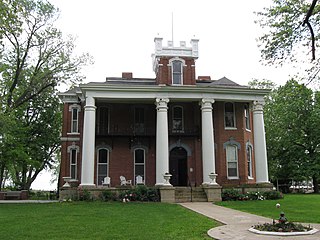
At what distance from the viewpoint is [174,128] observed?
90.4 feet

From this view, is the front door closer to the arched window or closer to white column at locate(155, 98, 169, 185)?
white column at locate(155, 98, 169, 185)

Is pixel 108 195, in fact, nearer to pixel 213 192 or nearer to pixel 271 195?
pixel 213 192

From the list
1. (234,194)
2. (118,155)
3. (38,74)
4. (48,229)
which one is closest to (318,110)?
(234,194)

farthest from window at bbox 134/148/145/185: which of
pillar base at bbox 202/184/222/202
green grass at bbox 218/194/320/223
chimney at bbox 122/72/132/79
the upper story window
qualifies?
green grass at bbox 218/194/320/223

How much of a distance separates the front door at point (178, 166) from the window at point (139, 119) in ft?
9.82

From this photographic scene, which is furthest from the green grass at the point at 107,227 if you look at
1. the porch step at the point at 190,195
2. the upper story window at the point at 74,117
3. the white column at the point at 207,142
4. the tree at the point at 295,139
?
the tree at the point at 295,139

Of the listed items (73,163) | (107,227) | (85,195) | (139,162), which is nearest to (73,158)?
(73,163)

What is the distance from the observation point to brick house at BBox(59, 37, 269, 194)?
81.4 feet

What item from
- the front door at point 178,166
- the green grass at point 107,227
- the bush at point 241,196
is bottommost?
the green grass at point 107,227

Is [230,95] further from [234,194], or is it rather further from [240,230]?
[240,230]

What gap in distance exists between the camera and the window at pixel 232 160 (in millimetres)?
26562

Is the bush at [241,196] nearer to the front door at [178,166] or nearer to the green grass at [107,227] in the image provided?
the front door at [178,166]

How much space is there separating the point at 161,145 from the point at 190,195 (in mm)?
3672

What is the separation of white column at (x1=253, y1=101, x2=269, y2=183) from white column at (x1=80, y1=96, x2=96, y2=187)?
36.8 feet
